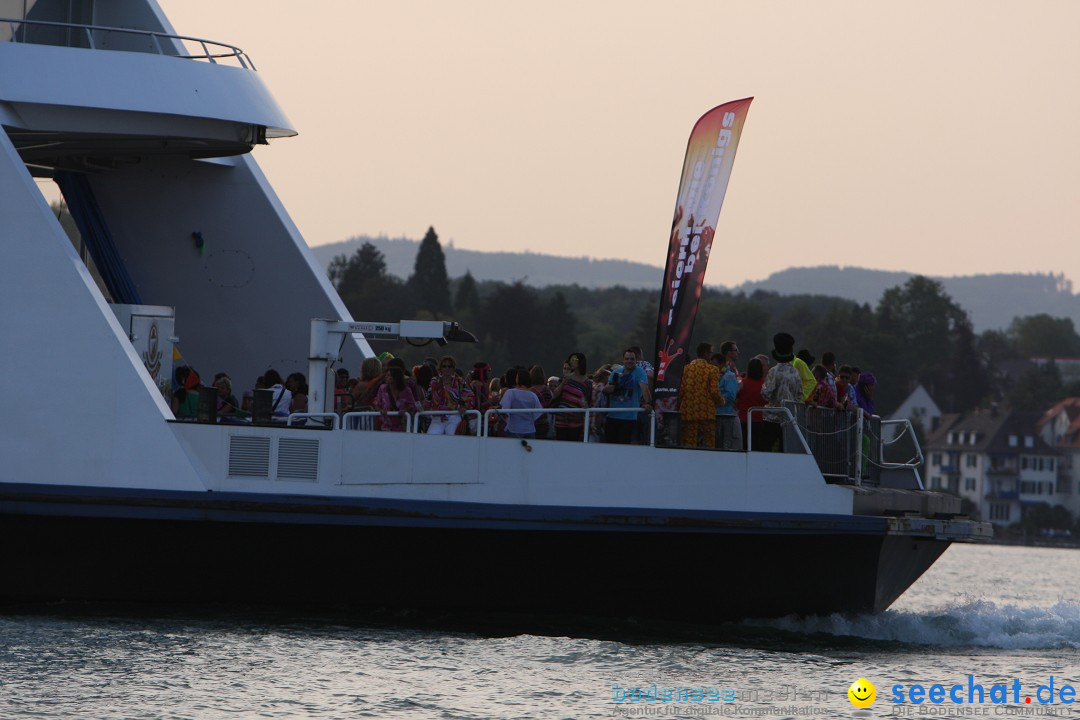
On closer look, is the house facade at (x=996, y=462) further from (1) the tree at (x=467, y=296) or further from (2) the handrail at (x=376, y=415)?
(2) the handrail at (x=376, y=415)

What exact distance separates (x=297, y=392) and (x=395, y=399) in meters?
1.33

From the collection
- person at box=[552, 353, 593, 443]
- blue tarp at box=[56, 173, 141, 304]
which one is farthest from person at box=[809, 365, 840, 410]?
blue tarp at box=[56, 173, 141, 304]

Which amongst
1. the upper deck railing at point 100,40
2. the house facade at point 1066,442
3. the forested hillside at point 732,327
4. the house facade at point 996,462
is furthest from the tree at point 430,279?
the upper deck railing at point 100,40

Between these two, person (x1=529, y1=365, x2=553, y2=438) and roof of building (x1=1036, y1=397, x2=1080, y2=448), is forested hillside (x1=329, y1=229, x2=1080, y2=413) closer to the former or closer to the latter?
roof of building (x1=1036, y1=397, x2=1080, y2=448)

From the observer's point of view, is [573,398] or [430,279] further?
[430,279]

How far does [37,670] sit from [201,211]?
5.88m

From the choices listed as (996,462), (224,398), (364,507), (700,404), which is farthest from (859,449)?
(996,462)

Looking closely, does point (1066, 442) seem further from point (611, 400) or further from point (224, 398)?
point (224, 398)

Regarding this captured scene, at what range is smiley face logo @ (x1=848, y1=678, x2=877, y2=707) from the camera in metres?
10.9

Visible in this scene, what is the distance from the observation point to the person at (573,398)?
12.7 meters

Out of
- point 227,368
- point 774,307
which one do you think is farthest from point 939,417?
point 227,368

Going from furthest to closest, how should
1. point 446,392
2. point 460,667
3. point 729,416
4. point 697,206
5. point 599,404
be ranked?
point 697,206, point 446,392, point 599,404, point 729,416, point 460,667

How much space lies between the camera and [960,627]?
13.9m

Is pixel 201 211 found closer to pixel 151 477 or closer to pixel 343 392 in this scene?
pixel 343 392
